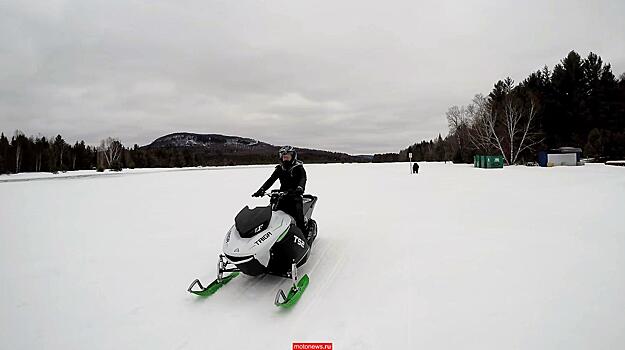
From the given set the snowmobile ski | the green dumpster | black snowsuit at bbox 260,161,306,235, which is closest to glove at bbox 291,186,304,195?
black snowsuit at bbox 260,161,306,235

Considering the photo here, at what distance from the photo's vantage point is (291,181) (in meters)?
4.88

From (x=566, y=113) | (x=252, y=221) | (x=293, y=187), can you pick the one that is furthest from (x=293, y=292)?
(x=566, y=113)

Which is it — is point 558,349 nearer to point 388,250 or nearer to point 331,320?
point 331,320

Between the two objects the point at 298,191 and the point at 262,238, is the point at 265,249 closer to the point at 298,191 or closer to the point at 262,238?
the point at 262,238

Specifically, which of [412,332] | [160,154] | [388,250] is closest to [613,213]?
[388,250]

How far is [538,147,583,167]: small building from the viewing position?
97.5ft

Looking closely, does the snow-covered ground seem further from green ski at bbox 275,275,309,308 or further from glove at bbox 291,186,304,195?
glove at bbox 291,186,304,195

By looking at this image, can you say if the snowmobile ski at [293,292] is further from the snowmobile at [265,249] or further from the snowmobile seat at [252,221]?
the snowmobile seat at [252,221]

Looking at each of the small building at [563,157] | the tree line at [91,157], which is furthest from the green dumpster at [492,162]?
the tree line at [91,157]

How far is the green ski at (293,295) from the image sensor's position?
347 cm

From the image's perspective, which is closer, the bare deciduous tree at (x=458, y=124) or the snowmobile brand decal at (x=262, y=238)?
the snowmobile brand decal at (x=262, y=238)

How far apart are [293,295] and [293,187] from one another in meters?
1.69

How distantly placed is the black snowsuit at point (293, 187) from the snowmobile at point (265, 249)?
50cm

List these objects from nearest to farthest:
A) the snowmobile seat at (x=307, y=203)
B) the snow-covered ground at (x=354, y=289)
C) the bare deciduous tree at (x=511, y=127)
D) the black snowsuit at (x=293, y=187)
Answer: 1. the snow-covered ground at (x=354, y=289)
2. the black snowsuit at (x=293, y=187)
3. the snowmobile seat at (x=307, y=203)
4. the bare deciduous tree at (x=511, y=127)
